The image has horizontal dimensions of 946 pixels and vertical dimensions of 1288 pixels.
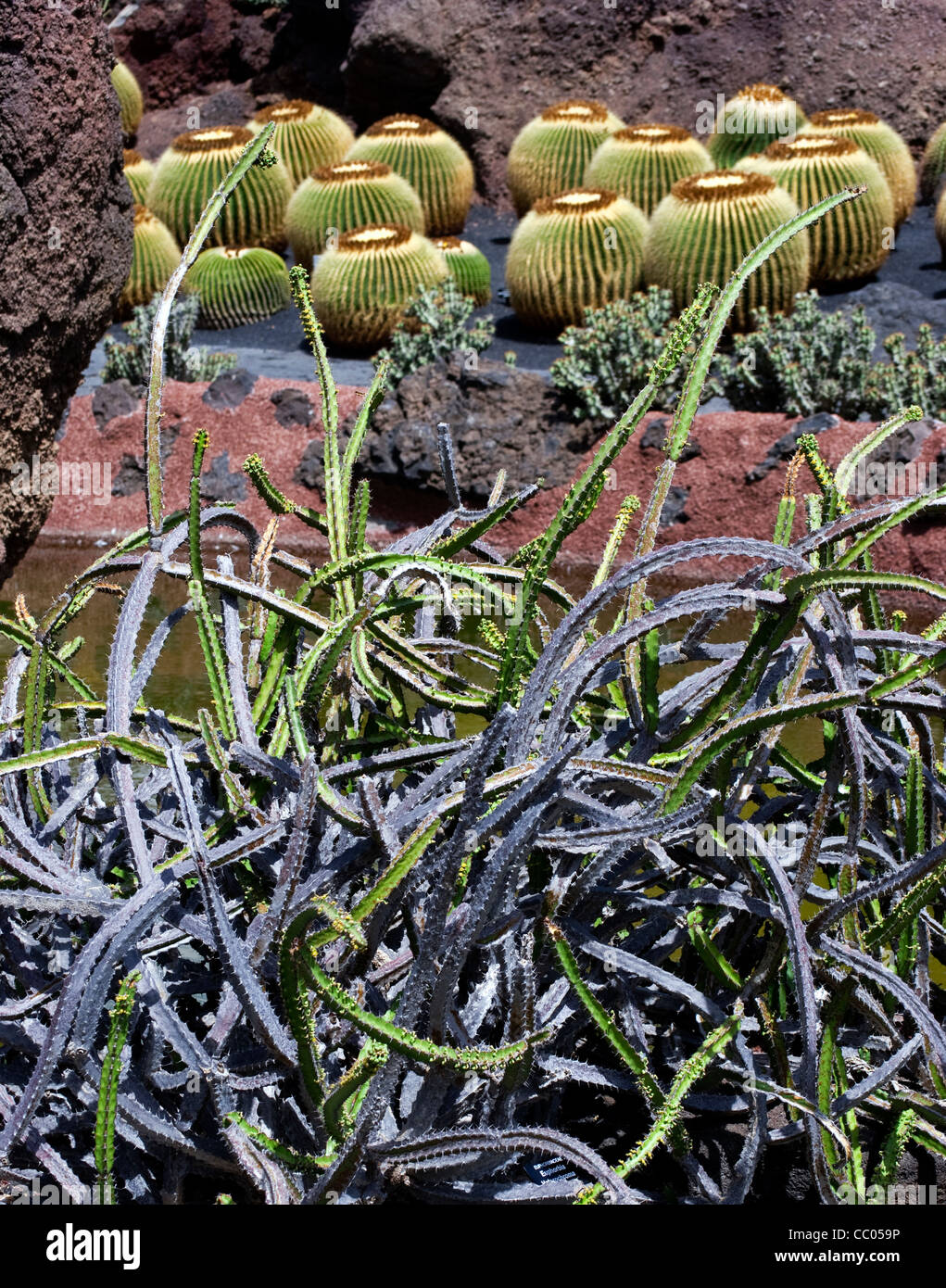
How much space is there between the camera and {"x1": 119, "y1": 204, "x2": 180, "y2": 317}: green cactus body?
9.24m

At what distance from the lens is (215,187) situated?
33.7ft

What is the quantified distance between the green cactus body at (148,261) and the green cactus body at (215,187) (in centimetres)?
46

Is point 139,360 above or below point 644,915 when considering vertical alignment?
below

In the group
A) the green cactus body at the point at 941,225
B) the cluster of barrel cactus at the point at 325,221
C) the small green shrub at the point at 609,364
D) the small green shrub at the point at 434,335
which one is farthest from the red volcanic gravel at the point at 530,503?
the green cactus body at the point at 941,225

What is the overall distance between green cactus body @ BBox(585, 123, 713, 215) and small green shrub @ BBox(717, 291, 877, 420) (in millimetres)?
2880

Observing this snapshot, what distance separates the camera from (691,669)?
12.4 feet

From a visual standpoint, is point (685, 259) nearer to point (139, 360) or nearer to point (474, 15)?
point (139, 360)

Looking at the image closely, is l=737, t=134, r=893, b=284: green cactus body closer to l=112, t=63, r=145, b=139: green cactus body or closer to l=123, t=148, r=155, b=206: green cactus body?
l=123, t=148, r=155, b=206: green cactus body

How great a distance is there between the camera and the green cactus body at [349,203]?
9.21 meters

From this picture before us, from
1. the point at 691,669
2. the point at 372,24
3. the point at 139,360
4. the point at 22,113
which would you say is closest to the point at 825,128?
the point at 372,24

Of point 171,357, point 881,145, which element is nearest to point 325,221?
point 171,357

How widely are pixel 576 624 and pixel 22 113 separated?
63.0 inches

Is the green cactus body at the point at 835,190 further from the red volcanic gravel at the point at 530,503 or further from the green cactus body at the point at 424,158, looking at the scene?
the red volcanic gravel at the point at 530,503

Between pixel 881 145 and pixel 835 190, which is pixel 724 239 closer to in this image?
pixel 835 190
